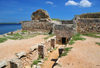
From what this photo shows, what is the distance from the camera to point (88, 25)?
14523mm

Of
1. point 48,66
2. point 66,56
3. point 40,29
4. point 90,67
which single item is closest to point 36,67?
point 48,66

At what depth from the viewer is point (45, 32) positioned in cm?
1590

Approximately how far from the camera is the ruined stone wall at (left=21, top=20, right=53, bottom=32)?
Answer: 51.4 ft

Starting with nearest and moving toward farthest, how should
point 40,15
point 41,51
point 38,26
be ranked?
point 41,51
point 38,26
point 40,15

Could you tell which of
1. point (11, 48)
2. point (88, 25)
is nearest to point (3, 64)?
point (11, 48)

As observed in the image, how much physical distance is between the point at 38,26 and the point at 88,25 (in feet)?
27.3

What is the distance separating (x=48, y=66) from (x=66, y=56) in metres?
2.31

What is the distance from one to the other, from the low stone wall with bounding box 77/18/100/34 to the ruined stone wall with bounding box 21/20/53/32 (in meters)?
4.74

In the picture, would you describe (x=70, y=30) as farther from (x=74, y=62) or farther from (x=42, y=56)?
(x=74, y=62)

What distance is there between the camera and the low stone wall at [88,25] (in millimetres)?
14098

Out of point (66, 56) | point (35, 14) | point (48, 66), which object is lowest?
point (48, 66)

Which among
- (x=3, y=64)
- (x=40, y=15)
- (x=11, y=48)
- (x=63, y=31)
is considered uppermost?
(x=40, y=15)

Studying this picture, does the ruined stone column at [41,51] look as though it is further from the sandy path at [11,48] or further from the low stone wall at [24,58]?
the sandy path at [11,48]

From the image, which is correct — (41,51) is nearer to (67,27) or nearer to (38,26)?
(67,27)
